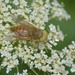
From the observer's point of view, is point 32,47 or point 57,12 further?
point 57,12

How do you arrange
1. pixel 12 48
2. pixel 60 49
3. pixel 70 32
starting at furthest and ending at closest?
1. pixel 70 32
2. pixel 60 49
3. pixel 12 48

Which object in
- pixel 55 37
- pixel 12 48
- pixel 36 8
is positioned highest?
pixel 36 8

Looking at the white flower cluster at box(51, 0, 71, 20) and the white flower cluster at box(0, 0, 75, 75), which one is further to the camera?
the white flower cluster at box(51, 0, 71, 20)

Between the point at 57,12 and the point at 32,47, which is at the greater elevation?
the point at 57,12

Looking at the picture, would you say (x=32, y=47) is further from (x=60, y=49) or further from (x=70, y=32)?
(x=70, y=32)

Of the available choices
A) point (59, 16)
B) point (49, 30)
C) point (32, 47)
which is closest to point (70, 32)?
point (59, 16)

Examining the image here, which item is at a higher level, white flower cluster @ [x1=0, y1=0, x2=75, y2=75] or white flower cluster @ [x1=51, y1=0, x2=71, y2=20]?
white flower cluster @ [x1=51, y1=0, x2=71, y2=20]

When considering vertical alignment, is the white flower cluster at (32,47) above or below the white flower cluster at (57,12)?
below

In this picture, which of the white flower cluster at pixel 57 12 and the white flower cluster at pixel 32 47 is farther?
the white flower cluster at pixel 57 12
